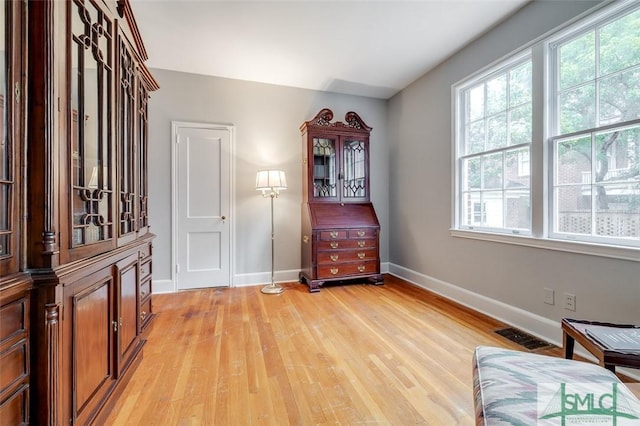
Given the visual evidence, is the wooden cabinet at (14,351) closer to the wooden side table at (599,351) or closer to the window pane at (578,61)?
the wooden side table at (599,351)

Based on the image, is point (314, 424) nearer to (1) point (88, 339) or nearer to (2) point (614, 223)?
(1) point (88, 339)

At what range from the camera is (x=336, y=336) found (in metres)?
2.26

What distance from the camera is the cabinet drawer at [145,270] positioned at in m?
2.19

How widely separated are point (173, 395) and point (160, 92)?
3.31 metres

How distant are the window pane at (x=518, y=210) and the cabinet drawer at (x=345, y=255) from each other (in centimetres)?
161

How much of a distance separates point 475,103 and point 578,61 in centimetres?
93

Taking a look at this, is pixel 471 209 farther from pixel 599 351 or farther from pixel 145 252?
pixel 145 252

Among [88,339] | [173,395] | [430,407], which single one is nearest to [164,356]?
[173,395]

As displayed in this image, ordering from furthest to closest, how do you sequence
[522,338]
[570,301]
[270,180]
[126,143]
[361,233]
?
[361,233], [270,180], [522,338], [570,301], [126,143]

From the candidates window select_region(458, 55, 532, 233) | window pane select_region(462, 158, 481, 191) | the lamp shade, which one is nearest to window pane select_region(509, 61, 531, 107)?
window select_region(458, 55, 532, 233)

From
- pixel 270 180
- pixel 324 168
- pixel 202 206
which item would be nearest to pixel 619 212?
pixel 324 168

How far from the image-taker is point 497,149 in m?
2.65

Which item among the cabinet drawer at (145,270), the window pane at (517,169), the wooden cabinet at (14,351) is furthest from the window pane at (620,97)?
the cabinet drawer at (145,270)

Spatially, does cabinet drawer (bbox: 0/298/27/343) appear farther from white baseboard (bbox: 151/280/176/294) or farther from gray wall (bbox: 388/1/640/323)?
gray wall (bbox: 388/1/640/323)
